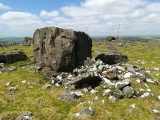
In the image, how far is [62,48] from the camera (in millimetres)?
35312

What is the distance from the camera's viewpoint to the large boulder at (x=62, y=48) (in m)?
35.5

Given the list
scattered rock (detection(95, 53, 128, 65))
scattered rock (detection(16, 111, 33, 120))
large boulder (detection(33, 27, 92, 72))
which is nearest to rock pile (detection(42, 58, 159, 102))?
large boulder (detection(33, 27, 92, 72))

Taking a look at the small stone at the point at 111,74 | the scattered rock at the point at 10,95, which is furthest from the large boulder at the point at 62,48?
the scattered rock at the point at 10,95

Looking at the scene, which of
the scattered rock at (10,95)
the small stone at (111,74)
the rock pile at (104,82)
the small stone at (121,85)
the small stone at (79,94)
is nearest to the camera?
the rock pile at (104,82)

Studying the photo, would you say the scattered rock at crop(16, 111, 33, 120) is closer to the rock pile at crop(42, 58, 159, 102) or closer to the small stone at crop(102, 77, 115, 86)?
the rock pile at crop(42, 58, 159, 102)

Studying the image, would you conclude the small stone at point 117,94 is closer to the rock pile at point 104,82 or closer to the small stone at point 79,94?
the rock pile at point 104,82

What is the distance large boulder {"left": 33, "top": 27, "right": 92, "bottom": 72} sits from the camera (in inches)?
1398

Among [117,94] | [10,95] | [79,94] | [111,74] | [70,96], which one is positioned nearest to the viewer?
[117,94]

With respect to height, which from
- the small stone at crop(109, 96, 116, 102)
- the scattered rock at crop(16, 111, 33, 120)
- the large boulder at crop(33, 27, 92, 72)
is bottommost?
the scattered rock at crop(16, 111, 33, 120)

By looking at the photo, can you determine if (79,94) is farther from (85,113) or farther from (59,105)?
(85,113)

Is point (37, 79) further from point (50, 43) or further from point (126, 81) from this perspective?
point (126, 81)

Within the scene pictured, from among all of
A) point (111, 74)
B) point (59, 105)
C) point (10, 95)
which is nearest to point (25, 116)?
point (59, 105)

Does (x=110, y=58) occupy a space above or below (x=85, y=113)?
above

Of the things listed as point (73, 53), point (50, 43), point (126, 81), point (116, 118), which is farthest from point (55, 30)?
point (116, 118)
